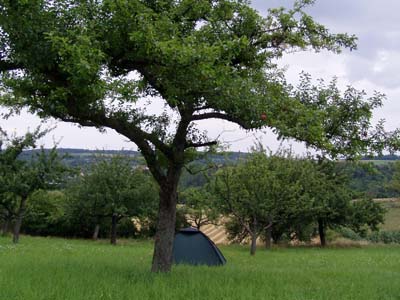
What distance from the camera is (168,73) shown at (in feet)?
30.0

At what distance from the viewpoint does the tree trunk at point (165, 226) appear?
1097 cm

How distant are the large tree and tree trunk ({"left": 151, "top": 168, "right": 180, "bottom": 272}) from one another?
2cm

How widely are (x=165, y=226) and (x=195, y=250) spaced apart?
21.1ft

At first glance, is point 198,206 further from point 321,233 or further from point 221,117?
point 221,117

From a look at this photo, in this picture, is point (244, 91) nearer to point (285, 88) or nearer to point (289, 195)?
point (285, 88)

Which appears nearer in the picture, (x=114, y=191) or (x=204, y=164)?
(x=204, y=164)

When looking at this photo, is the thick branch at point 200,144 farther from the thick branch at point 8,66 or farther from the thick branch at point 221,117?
the thick branch at point 8,66

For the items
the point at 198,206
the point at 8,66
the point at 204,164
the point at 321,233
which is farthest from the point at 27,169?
the point at 321,233

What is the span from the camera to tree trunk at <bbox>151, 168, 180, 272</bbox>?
1097cm

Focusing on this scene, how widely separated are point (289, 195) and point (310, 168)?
4666 millimetres

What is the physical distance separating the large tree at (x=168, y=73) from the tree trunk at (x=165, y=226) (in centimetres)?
2

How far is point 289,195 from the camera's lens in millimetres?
25984

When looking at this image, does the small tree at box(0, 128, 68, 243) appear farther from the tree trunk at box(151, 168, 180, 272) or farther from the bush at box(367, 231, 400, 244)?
the bush at box(367, 231, 400, 244)

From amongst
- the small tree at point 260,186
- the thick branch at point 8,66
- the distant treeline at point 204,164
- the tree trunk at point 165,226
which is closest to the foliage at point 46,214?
the distant treeline at point 204,164
